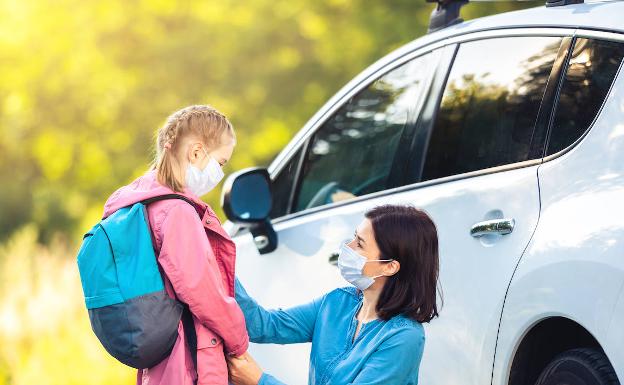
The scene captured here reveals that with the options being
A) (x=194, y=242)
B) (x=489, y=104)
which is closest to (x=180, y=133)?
(x=194, y=242)

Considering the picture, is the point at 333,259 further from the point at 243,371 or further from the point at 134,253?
the point at 134,253

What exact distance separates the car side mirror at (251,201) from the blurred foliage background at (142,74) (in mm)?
11375

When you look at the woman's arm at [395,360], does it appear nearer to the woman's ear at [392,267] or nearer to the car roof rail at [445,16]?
the woman's ear at [392,267]

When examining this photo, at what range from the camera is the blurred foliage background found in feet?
64.8

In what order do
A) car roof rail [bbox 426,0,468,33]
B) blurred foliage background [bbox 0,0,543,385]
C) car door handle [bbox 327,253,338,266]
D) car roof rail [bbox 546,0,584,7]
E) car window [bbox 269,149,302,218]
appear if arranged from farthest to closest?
blurred foliage background [bbox 0,0,543,385], car window [bbox 269,149,302,218], car roof rail [bbox 426,0,468,33], car door handle [bbox 327,253,338,266], car roof rail [bbox 546,0,584,7]

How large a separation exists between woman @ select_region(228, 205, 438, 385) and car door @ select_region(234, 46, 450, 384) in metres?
0.88

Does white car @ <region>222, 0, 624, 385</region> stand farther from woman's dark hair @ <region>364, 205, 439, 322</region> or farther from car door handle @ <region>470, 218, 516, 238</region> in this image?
woman's dark hair @ <region>364, 205, 439, 322</region>

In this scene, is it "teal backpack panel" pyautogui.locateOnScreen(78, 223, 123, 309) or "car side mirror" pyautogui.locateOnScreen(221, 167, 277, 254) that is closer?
"teal backpack panel" pyautogui.locateOnScreen(78, 223, 123, 309)

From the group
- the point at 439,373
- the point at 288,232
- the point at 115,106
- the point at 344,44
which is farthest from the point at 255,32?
the point at 439,373

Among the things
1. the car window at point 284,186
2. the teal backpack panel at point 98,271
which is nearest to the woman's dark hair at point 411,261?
the teal backpack panel at point 98,271

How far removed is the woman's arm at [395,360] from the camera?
3.16 meters

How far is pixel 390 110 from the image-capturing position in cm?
454

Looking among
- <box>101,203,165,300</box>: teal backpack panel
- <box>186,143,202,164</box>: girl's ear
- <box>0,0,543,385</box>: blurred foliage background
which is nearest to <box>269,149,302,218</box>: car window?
<box>186,143,202,164</box>: girl's ear

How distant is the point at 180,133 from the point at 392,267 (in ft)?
2.47
